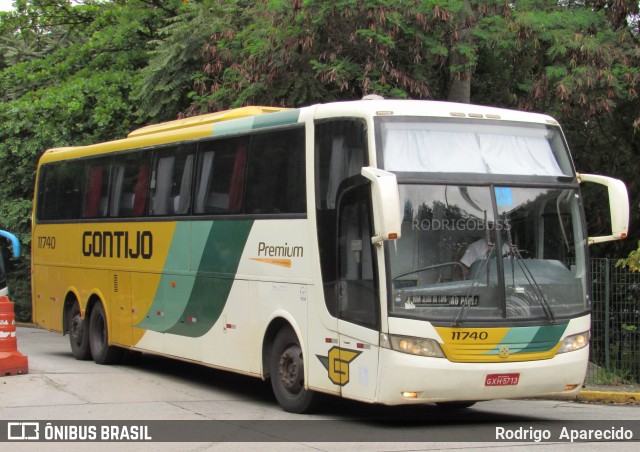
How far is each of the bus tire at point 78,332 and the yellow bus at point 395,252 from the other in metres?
4.60

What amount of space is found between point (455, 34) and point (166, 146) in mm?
5584

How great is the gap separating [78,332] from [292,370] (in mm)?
7392

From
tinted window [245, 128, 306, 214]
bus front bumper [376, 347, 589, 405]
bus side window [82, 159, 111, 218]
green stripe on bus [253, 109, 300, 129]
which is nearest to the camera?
bus front bumper [376, 347, 589, 405]

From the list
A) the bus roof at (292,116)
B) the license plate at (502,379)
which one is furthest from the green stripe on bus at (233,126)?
the license plate at (502,379)

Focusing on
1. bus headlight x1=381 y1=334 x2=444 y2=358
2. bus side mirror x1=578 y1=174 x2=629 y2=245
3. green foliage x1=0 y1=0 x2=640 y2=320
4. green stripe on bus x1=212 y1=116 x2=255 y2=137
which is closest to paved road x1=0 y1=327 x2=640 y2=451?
bus headlight x1=381 y1=334 x2=444 y2=358

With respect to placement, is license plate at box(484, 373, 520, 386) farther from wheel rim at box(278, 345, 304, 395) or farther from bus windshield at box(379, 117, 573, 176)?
wheel rim at box(278, 345, 304, 395)

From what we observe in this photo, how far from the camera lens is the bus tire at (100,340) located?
16594mm

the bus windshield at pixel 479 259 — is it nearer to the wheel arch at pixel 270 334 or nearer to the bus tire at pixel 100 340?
the wheel arch at pixel 270 334

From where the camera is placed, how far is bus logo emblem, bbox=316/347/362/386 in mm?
10195

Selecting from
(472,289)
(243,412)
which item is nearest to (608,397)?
(472,289)

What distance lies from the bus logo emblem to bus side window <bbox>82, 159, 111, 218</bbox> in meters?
7.13

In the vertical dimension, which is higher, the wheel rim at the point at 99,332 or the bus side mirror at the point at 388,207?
the bus side mirror at the point at 388,207

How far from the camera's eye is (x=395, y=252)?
9.70 m

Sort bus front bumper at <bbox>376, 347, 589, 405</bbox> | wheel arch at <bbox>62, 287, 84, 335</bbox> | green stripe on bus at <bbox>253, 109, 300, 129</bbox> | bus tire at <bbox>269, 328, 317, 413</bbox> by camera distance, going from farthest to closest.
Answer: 1. wheel arch at <bbox>62, 287, 84, 335</bbox>
2. green stripe on bus at <bbox>253, 109, 300, 129</bbox>
3. bus tire at <bbox>269, 328, 317, 413</bbox>
4. bus front bumper at <bbox>376, 347, 589, 405</bbox>
